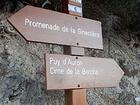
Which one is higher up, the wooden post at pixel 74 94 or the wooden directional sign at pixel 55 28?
the wooden directional sign at pixel 55 28

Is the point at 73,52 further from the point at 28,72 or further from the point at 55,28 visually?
the point at 28,72

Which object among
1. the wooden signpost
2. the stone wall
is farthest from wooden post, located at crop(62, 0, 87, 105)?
the stone wall

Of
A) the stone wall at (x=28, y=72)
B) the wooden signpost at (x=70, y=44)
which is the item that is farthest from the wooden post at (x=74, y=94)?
the stone wall at (x=28, y=72)

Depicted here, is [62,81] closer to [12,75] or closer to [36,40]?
[36,40]

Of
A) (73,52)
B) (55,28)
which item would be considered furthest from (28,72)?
(55,28)

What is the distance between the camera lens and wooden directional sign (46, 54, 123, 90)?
7.19 feet

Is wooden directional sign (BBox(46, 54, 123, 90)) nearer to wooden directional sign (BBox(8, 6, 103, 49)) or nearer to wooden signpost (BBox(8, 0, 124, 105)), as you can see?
wooden signpost (BBox(8, 0, 124, 105))

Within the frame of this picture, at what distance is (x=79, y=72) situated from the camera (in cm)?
238

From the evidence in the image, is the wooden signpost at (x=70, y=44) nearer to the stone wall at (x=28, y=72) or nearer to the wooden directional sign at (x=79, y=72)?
the wooden directional sign at (x=79, y=72)

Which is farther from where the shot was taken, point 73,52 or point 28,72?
point 28,72

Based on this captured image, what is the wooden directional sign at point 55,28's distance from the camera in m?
2.10

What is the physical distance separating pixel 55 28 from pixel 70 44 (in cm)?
18

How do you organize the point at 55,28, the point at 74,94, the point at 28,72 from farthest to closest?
1. the point at 28,72
2. the point at 74,94
3. the point at 55,28

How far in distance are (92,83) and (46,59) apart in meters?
0.49
